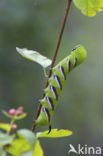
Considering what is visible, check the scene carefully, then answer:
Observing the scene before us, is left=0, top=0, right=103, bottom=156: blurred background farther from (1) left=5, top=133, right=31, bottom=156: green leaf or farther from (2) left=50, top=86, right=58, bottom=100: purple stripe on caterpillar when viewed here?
(1) left=5, top=133, right=31, bottom=156: green leaf

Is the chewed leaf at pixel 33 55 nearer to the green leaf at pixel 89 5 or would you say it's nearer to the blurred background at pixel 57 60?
the green leaf at pixel 89 5

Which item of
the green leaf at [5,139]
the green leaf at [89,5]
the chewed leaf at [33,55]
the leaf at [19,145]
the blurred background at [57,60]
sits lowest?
the blurred background at [57,60]

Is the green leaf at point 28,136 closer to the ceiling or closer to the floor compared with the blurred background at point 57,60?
closer to the ceiling

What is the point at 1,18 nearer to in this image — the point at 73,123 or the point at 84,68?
the point at 84,68

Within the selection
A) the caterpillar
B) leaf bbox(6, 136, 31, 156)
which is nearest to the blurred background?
the caterpillar

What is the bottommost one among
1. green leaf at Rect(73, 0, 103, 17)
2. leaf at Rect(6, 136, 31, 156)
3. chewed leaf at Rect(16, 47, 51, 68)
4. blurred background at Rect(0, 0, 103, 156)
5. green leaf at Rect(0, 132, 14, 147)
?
blurred background at Rect(0, 0, 103, 156)

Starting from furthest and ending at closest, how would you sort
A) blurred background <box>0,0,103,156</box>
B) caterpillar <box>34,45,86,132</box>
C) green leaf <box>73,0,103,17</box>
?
blurred background <box>0,0,103,156</box>
caterpillar <box>34,45,86,132</box>
green leaf <box>73,0,103,17</box>

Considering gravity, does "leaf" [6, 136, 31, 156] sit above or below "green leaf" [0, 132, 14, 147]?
below

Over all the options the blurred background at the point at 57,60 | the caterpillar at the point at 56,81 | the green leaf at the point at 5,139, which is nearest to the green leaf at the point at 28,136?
the green leaf at the point at 5,139

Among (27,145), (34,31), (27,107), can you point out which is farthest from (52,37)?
(27,145)
